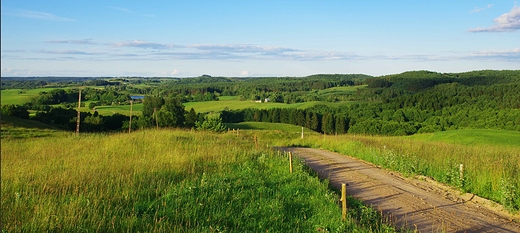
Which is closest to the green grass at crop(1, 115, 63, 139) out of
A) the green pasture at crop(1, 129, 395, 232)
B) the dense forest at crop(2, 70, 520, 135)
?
the dense forest at crop(2, 70, 520, 135)

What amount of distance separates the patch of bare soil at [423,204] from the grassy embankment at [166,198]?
904 mm

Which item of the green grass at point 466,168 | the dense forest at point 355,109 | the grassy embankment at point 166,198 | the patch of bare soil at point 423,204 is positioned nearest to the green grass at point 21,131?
the dense forest at point 355,109

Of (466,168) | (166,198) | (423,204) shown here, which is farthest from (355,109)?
(166,198)

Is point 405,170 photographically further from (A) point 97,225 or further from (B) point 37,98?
(B) point 37,98

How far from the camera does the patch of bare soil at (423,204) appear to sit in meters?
7.73

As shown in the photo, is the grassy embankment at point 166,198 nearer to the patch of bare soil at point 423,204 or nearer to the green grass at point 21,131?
the patch of bare soil at point 423,204

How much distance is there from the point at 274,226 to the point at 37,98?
81663mm

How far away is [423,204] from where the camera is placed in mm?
9312

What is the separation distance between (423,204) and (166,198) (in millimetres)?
5998

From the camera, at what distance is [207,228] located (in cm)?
586

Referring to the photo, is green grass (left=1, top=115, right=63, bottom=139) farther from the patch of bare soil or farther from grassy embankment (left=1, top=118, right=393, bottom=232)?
the patch of bare soil

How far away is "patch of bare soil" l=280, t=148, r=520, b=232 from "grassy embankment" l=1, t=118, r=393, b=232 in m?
0.90

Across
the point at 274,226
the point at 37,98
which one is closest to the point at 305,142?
the point at 274,226

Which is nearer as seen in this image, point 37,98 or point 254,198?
point 254,198
